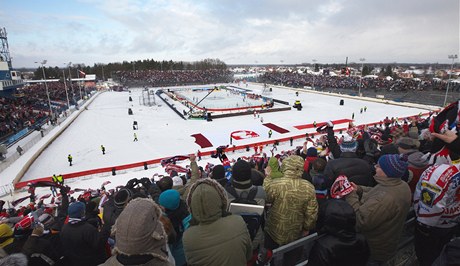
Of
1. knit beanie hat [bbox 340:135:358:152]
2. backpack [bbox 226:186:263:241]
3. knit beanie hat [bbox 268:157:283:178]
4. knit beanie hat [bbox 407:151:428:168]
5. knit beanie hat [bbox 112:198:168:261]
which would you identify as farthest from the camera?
knit beanie hat [bbox 340:135:358:152]

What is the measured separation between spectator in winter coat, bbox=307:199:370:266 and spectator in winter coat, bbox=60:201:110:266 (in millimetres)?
2499

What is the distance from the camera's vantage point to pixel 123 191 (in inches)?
137

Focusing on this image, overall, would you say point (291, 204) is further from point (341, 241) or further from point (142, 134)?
point (142, 134)

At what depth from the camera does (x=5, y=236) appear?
282 cm

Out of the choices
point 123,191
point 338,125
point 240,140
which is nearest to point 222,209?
point 123,191

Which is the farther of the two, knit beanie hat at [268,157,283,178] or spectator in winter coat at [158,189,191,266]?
knit beanie hat at [268,157,283,178]

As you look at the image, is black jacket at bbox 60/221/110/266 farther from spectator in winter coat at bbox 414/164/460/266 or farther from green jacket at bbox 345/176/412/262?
spectator in winter coat at bbox 414/164/460/266

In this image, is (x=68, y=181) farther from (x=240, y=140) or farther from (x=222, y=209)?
(x=222, y=209)

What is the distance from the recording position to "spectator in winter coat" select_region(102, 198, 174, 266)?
1.52 meters

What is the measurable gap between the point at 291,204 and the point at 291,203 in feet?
0.04

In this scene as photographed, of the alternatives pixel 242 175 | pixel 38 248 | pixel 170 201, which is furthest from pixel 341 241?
pixel 38 248

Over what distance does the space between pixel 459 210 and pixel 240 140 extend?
Result: 61.5 feet

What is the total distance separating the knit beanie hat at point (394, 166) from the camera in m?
2.66

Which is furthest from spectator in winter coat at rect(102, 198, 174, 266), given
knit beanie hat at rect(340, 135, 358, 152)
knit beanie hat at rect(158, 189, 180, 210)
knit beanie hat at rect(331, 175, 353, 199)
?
knit beanie hat at rect(340, 135, 358, 152)
